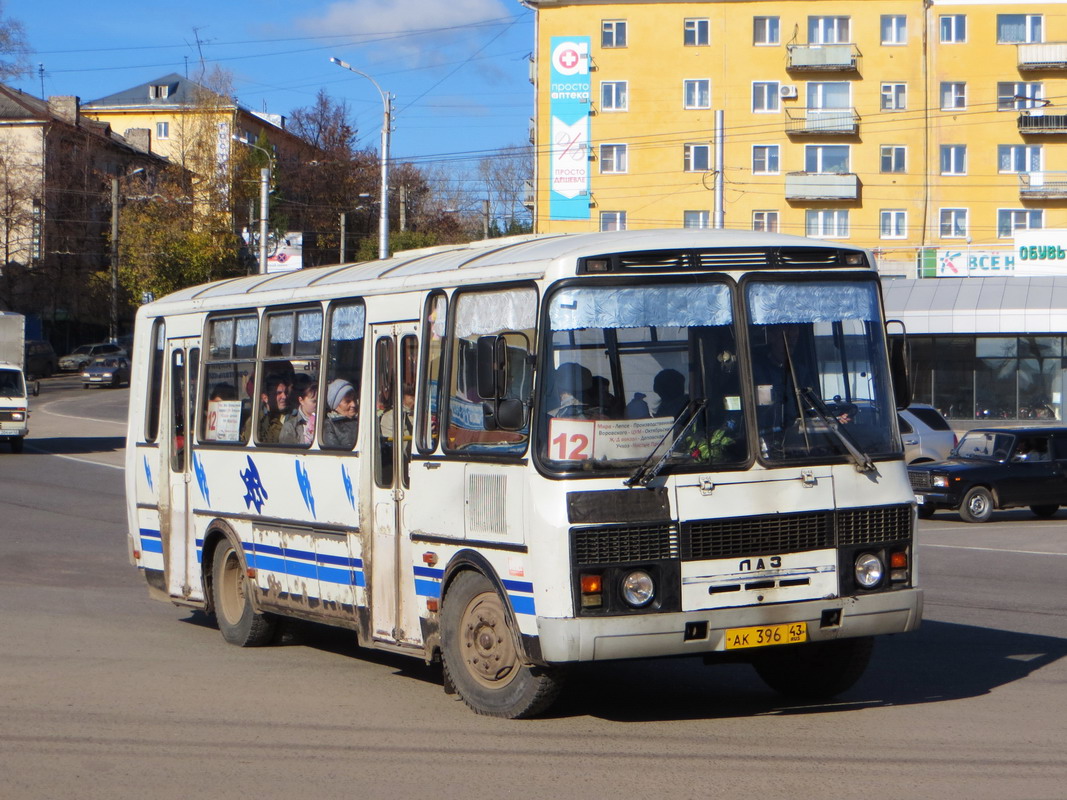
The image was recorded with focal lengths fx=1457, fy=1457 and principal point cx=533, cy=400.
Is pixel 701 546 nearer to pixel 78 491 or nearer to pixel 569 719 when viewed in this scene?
pixel 569 719

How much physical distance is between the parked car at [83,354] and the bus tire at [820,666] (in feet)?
216

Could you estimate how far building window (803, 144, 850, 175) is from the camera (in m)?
64.1

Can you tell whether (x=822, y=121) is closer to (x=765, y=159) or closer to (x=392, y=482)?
(x=765, y=159)

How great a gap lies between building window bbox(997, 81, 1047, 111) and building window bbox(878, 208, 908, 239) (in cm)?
614

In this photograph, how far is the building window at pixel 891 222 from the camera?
63438 mm

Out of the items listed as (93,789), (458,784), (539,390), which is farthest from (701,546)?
(93,789)

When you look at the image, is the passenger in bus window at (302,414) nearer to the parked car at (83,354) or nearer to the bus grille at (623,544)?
the bus grille at (623,544)

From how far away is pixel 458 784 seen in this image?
6.40 meters

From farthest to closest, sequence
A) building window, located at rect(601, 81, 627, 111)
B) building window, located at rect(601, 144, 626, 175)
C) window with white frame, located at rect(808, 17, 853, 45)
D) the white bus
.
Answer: building window, located at rect(601, 144, 626, 175) → building window, located at rect(601, 81, 627, 111) → window with white frame, located at rect(808, 17, 853, 45) → the white bus

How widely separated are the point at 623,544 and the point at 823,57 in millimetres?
59389

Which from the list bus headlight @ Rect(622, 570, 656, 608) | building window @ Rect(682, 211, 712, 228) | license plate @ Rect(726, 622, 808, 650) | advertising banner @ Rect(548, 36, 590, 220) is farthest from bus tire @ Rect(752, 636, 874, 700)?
building window @ Rect(682, 211, 712, 228)

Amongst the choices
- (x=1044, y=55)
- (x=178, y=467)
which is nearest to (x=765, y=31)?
(x=1044, y=55)

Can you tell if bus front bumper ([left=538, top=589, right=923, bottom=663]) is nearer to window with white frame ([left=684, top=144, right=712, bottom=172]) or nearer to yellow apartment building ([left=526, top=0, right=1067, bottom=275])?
yellow apartment building ([left=526, top=0, right=1067, bottom=275])

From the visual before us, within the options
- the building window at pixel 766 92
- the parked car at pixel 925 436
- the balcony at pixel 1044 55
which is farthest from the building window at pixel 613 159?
the parked car at pixel 925 436
